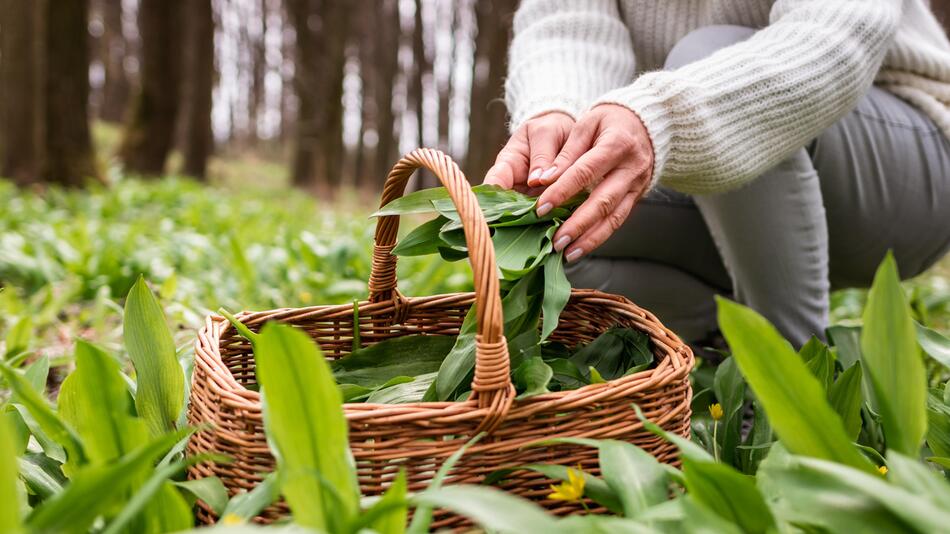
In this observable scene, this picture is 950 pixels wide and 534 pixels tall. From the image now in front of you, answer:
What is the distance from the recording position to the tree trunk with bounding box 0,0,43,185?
17.6 ft

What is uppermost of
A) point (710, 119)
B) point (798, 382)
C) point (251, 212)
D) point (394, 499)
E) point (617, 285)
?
point (710, 119)

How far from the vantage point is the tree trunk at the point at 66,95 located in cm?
571

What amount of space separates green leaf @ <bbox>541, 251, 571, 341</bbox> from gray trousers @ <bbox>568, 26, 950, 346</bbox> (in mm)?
679

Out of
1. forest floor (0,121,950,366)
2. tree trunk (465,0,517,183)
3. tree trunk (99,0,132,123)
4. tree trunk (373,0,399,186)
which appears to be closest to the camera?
forest floor (0,121,950,366)

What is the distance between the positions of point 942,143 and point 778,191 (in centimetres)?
45

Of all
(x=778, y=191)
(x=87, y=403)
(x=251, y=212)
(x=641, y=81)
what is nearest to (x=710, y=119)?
(x=641, y=81)

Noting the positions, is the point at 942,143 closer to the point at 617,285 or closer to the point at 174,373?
the point at 617,285

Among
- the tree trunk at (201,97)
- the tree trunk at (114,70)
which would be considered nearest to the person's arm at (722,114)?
the tree trunk at (201,97)

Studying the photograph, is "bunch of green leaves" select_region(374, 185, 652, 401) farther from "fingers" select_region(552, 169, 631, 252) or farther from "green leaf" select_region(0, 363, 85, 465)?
"green leaf" select_region(0, 363, 85, 465)

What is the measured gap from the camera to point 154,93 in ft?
26.4

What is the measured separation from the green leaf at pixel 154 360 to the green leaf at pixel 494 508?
22.6 inches

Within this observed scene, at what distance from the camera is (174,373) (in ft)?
3.87

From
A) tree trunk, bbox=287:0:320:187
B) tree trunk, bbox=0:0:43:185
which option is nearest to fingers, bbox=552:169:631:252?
tree trunk, bbox=0:0:43:185

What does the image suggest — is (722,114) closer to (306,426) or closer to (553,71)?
(553,71)
